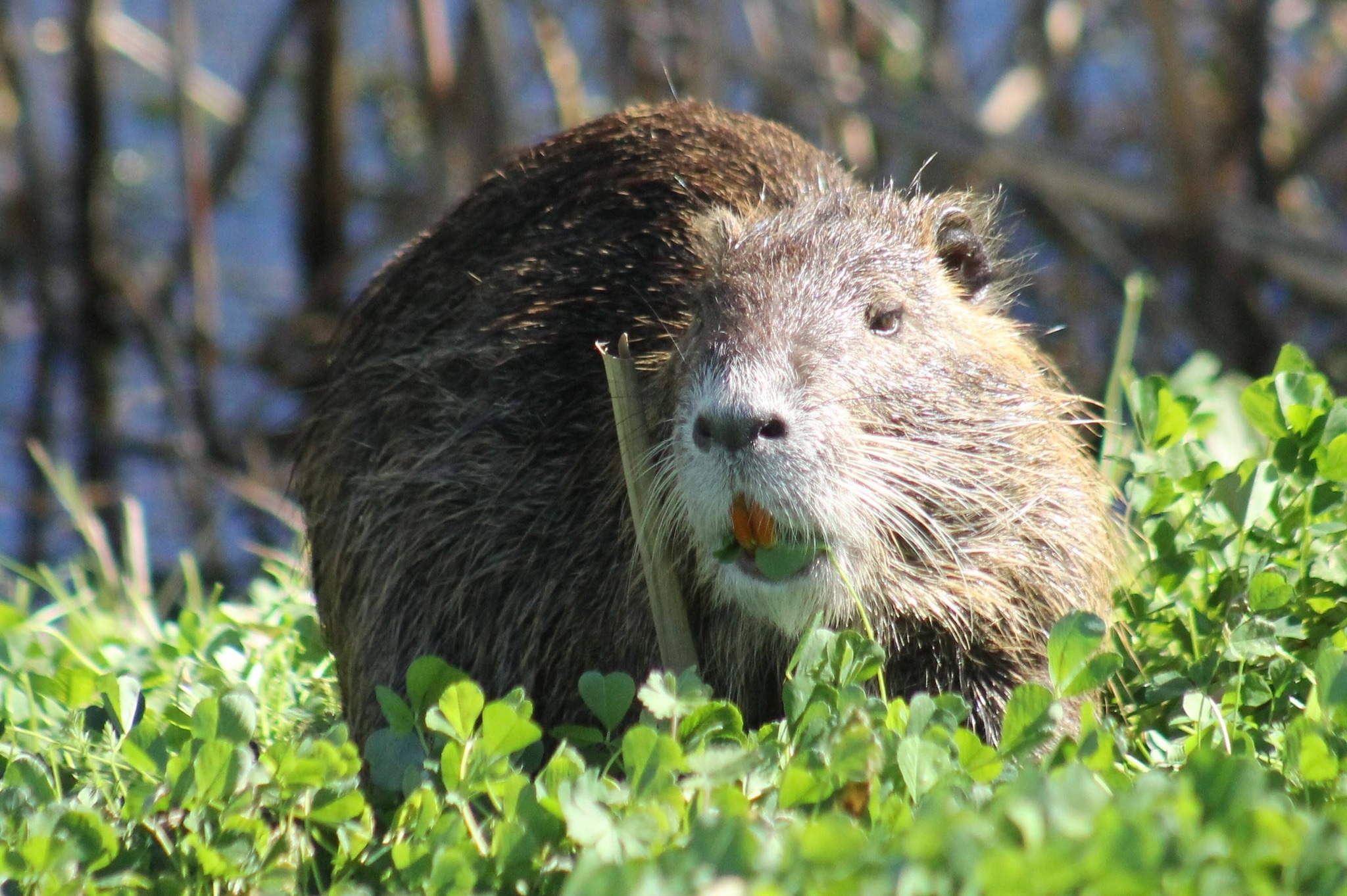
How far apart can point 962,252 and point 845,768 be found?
1.16 meters

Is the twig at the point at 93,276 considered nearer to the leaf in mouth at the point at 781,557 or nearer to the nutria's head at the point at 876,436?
the nutria's head at the point at 876,436

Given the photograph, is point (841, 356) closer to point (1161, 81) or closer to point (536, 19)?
point (1161, 81)

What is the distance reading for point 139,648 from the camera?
2.98 metres

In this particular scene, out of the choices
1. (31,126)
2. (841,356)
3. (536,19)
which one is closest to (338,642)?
(841,356)

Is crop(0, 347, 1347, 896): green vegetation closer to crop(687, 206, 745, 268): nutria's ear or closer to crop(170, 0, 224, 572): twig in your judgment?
crop(687, 206, 745, 268): nutria's ear

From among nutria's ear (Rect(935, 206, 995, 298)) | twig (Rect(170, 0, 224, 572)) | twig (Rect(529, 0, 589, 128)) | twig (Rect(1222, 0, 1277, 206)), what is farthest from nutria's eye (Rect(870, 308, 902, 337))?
twig (Rect(1222, 0, 1277, 206))

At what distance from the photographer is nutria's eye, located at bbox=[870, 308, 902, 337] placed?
7.94ft

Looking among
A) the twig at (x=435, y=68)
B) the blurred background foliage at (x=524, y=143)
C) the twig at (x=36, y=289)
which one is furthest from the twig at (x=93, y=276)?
the twig at (x=435, y=68)

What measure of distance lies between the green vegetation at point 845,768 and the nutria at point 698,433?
17 cm

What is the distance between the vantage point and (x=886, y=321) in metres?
→ 2.44

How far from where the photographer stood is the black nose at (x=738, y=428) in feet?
6.70

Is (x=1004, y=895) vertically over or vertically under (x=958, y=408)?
under

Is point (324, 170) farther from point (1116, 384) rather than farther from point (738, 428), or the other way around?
point (738, 428)

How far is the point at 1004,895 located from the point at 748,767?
49 centimetres
